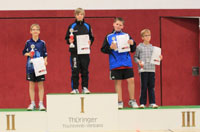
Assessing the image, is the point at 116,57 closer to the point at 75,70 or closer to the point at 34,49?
the point at 75,70

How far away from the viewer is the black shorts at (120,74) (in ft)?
19.0

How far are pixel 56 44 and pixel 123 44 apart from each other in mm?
2280

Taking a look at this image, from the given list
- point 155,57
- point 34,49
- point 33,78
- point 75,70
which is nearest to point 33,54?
point 34,49

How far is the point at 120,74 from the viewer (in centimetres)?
581

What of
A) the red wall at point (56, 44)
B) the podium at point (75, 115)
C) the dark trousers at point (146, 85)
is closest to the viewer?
the podium at point (75, 115)

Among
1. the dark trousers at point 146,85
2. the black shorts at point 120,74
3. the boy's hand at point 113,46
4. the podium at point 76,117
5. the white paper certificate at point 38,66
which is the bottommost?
the podium at point 76,117

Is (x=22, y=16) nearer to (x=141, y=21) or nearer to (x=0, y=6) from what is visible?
(x=0, y=6)

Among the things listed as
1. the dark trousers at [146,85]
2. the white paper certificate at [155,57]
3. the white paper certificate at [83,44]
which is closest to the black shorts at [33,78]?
the white paper certificate at [83,44]

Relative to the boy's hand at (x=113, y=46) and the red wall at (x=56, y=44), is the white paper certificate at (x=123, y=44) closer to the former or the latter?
the boy's hand at (x=113, y=46)

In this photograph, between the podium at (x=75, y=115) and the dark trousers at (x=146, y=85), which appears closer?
the podium at (x=75, y=115)

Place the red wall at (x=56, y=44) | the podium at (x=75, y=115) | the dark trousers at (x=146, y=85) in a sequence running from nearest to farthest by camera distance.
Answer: the podium at (x=75, y=115) → the dark trousers at (x=146, y=85) → the red wall at (x=56, y=44)

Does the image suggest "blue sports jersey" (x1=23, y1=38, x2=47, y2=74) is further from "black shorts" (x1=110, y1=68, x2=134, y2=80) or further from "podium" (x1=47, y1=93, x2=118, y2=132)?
"black shorts" (x1=110, y1=68, x2=134, y2=80)

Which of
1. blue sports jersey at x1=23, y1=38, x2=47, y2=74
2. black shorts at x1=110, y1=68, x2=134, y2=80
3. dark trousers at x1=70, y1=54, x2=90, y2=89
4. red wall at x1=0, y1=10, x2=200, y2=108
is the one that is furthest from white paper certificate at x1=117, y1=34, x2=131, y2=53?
red wall at x1=0, y1=10, x2=200, y2=108

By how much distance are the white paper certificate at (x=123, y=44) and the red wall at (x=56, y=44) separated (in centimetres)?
185
